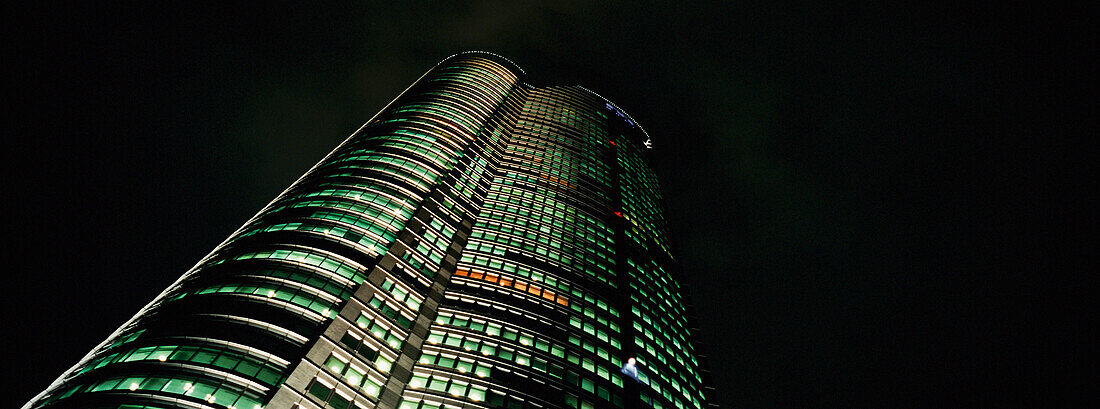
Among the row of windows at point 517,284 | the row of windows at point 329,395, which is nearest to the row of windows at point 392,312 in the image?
the row of windows at point 517,284

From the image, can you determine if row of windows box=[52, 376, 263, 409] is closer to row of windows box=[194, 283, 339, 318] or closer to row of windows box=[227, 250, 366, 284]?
row of windows box=[194, 283, 339, 318]

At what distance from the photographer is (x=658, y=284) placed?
6756 cm

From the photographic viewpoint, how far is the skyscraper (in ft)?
115

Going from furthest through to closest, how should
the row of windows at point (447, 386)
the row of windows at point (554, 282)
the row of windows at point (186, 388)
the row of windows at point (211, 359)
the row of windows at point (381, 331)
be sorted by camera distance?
the row of windows at point (554, 282), the row of windows at point (381, 331), the row of windows at point (447, 386), the row of windows at point (211, 359), the row of windows at point (186, 388)

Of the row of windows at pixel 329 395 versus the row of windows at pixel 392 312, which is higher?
the row of windows at pixel 392 312

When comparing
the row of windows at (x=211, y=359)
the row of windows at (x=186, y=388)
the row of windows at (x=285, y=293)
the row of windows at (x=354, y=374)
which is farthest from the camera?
the row of windows at (x=285, y=293)

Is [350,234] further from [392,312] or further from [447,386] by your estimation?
[447,386]

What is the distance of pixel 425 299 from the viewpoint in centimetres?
4712

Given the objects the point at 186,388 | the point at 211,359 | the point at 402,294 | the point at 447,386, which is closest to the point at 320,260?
the point at 402,294

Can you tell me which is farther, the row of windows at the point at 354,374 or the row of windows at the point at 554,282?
the row of windows at the point at 554,282

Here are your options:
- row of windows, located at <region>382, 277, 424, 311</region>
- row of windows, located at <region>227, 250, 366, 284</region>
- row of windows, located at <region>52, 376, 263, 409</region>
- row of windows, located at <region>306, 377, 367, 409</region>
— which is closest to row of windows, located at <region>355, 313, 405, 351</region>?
row of windows, located at <region>382, 277, 424, 311</region>

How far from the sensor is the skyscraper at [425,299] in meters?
35.2

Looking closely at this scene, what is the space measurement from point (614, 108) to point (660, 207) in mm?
34577

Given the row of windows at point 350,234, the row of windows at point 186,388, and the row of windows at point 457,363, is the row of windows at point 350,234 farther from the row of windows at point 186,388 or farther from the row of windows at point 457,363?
the row of windows at point 186,388
